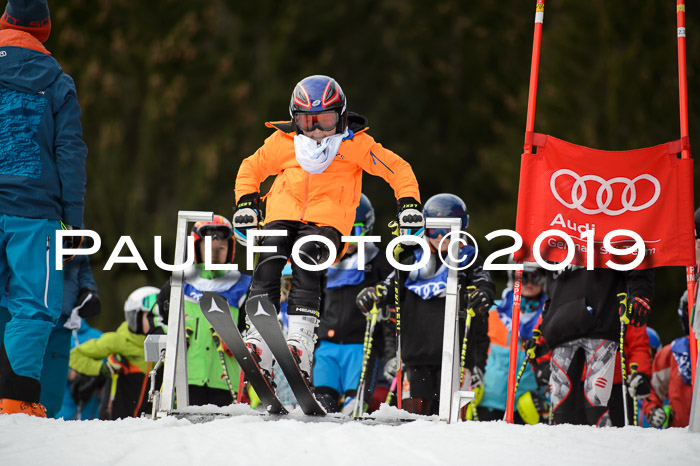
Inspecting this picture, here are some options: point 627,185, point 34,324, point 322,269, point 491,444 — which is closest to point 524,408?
point 627,185

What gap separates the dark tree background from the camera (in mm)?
15305

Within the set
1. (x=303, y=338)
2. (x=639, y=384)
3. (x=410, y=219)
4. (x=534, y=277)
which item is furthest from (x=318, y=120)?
(x=534, y=277)

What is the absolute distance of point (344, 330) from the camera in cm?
736

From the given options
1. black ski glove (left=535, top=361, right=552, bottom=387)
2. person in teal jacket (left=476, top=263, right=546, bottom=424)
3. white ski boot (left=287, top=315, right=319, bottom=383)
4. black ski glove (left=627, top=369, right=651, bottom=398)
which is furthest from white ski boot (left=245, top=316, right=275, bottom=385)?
person in teal jacket (left=476, top=263, right=546, bottom=424)

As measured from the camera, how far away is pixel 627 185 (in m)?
6.20

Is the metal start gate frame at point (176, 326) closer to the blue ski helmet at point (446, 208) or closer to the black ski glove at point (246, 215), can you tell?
the black ski glove at point (246, 215)

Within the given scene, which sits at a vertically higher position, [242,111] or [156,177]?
[242,111]

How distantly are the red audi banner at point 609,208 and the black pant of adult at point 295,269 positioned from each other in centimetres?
144

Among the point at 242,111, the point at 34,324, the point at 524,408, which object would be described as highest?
the point at 242,111

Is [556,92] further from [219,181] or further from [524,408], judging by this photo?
[524,408]

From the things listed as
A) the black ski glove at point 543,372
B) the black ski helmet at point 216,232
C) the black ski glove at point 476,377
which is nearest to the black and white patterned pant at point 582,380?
the black ski glove at point 476,377

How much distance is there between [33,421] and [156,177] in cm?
1182

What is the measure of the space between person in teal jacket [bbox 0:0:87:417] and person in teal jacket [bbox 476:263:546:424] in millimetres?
3956

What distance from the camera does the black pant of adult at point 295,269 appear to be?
17.3 ft
